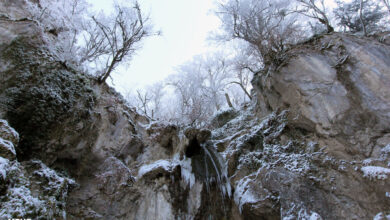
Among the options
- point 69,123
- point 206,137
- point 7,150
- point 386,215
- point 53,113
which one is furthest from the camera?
point 206,137

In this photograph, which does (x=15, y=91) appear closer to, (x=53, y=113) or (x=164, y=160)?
(x=53, y=113)

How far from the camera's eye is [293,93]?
26.5 feet

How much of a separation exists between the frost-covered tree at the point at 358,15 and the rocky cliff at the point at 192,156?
278cm

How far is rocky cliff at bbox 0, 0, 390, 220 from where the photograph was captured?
18.2 ft

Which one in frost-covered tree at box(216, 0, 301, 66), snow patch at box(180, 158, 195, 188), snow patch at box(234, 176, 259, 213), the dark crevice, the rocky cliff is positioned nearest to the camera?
the rocky cliff

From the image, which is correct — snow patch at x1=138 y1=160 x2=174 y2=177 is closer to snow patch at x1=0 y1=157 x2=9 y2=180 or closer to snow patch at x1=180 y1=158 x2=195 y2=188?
snow patch at x1=180 y1=158 x2=195 y2=188

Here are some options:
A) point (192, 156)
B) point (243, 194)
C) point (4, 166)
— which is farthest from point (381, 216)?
point (4, 166)

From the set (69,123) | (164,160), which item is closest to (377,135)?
(164,160)

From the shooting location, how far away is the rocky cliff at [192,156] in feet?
18.2

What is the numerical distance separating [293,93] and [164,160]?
18.7 feet

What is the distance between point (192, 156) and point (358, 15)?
10.9 metres

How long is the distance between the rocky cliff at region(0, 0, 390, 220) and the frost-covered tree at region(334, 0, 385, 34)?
278cm

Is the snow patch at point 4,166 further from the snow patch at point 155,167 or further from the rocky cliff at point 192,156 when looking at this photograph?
the snow patch at point 155,167

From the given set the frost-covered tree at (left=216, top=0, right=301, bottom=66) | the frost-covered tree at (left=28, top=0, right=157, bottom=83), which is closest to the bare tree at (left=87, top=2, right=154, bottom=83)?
the frost-covered tree at (left=28, top=0, right=157, bottom=83)
